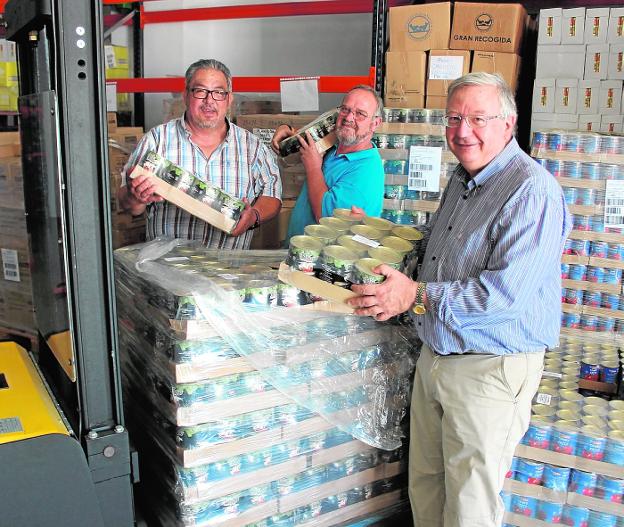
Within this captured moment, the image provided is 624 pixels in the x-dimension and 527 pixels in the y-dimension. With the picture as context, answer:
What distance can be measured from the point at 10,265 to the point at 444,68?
132 inches

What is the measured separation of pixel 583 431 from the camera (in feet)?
9.41

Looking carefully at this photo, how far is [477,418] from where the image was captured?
8.29 feet

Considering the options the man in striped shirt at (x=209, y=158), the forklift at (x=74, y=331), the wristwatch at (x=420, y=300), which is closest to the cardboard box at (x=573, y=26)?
the man in striped shirt at (x=209, y=158)

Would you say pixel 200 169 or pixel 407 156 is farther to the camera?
pixel 407 156

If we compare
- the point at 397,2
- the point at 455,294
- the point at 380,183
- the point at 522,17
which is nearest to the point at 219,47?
the point at 397,2

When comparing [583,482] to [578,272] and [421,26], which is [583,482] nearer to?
[578,272]

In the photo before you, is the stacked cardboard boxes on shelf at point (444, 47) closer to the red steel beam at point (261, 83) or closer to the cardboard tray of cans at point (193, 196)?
the red steel beam at point (261, 83)

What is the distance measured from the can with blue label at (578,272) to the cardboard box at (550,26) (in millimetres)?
1623

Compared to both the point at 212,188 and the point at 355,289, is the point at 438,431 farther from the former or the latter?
the point at 212,188

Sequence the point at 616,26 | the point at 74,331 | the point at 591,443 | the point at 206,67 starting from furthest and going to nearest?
the point at 616,26
the point at 206,67
the point at 591,443
the point at 74,331

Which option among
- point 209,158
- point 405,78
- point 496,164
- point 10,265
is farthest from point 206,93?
point 10,265

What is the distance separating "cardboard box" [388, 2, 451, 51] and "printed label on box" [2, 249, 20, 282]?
309 cm

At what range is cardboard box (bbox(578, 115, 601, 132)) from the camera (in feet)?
14.9

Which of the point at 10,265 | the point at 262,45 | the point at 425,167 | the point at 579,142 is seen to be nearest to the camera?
the point at 579,142
